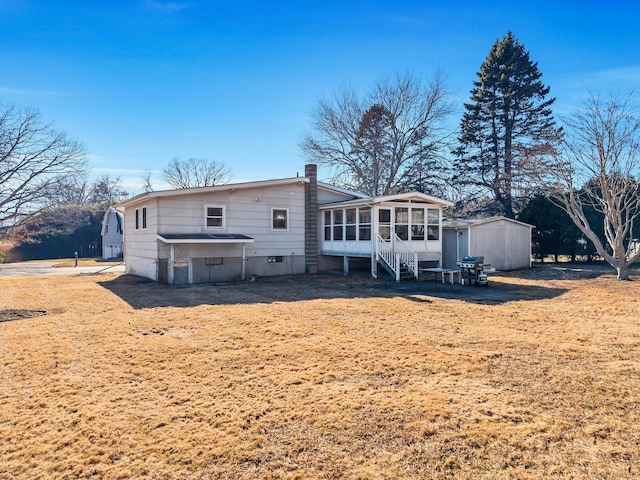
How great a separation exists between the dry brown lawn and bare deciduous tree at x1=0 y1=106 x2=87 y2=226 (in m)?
18.9

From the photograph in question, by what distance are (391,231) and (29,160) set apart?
21.7 m

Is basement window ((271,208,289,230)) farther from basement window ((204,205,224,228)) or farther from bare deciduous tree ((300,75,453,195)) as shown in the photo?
bare deciduous tree ((300,75,453,195))

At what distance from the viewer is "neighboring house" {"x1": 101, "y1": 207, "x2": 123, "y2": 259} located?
34.7m

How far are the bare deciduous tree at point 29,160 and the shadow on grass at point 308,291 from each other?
515 inches

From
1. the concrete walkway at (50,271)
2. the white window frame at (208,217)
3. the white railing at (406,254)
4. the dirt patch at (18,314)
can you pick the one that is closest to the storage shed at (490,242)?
the white railing at (406,254)

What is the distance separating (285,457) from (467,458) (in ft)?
4.54

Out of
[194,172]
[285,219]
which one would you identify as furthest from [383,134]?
[194,172]

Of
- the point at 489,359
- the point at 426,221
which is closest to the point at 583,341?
the point at 489,359

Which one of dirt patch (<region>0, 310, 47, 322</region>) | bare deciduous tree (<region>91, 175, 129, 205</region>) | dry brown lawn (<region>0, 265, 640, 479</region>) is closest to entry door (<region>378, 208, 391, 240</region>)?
dry brown lawn (<region>0, 265, 640, 479</region>)

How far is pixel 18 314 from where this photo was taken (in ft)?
28.1

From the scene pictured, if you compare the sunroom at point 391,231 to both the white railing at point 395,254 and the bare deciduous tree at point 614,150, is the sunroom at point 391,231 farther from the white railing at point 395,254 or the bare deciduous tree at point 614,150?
the bare deciduous tree at point 614,150

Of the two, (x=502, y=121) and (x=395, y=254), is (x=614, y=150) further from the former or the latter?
(x=502, y=121)

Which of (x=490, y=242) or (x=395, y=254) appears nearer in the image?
(x=395, y=254)

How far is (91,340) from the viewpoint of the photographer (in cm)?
634
